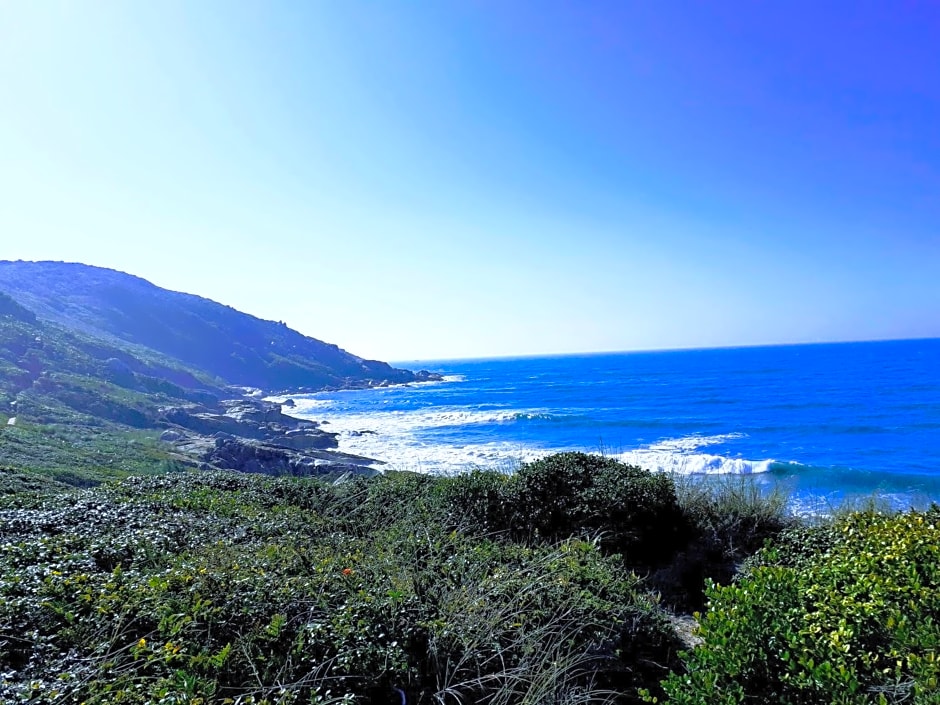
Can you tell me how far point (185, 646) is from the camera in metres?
3.59

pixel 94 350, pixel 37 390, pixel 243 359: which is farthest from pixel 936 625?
pixel 243 359

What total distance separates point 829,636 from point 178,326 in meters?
104

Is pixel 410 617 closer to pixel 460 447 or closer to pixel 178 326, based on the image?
pixel 460 447

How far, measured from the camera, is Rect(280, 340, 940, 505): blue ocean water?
23.3m

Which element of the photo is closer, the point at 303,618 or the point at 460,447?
the point at 303,618

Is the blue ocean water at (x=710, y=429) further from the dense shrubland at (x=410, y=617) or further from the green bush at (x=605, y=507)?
the dense shrubland at (x=410, y=617)

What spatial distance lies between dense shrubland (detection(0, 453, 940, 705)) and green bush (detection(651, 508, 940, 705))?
0.5 inches

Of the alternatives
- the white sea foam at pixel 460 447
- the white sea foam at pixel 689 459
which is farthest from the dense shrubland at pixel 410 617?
the white sea foam at pixel 689 459

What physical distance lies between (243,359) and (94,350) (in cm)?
4269

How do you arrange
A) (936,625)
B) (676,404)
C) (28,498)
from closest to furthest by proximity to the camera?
(936,625) → (28,498) → (676,404)

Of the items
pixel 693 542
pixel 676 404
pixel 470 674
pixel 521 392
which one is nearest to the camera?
pixel 470 674

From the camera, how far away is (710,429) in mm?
34500

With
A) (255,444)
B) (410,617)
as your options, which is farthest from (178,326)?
(410,617)

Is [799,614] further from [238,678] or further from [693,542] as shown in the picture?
[693,542]
